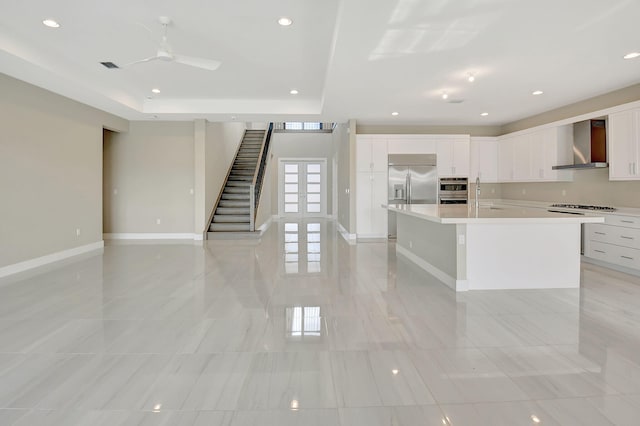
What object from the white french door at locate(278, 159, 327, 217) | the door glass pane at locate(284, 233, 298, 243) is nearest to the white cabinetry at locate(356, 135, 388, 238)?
the door glass pane at locate(284, 233, 298, 243)

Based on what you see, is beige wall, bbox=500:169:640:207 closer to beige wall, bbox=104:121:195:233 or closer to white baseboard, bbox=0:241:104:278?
beige wall, bbox=104:121:195:233

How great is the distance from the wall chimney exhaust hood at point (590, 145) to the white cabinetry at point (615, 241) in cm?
99

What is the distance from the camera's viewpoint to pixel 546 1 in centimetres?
307

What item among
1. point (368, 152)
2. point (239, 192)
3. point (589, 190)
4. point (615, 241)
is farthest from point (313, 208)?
point (615, 241)

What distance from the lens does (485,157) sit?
8328mm

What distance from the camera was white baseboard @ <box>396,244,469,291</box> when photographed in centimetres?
407

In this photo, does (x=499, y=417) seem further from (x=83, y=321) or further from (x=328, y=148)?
(x=328, y=148)

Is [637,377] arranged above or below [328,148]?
below

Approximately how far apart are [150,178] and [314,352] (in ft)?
23.8

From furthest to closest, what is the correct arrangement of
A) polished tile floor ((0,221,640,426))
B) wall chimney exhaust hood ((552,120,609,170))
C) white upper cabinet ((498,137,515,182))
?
1. white upper cabinet ((498,137,515,182))
2. wall chimney exhaust hood ((552,120,609,170))
3. polished tile floor ((0,221,640,426))

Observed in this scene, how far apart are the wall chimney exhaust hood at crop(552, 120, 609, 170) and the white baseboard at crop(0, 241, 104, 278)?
28.1 feet

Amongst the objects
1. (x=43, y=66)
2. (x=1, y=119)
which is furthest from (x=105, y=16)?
(x=1, y=119)

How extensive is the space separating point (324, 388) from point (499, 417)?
2.95 feet

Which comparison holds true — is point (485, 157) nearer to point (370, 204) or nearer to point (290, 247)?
point (370, 204)
